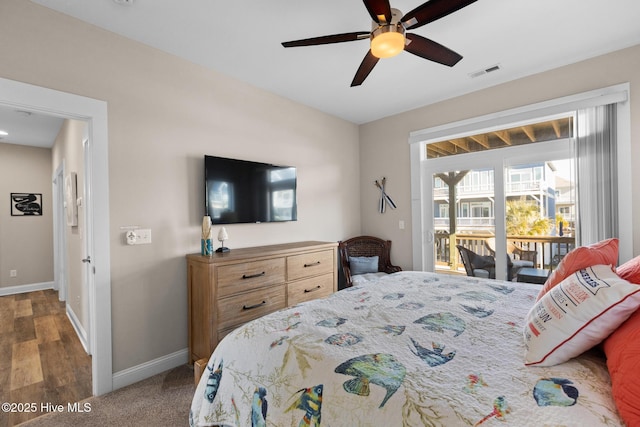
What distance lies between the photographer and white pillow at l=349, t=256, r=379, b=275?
3932 mm

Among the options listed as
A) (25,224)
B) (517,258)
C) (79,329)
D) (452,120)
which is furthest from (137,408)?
(25,224)

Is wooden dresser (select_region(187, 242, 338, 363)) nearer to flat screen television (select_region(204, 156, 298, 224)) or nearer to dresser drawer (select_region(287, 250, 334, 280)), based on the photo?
dresser drawer (select_region(287, 250, 334, 280))

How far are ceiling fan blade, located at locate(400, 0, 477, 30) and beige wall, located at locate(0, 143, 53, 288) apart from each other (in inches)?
260

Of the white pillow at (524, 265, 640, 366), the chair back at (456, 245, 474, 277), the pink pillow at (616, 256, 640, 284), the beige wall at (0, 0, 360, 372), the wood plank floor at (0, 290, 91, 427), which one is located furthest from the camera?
the chair back at (456, 245, 474, 277)

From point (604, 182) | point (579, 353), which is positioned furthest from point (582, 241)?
point (579, 353)

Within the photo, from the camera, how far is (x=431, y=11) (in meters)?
1.61

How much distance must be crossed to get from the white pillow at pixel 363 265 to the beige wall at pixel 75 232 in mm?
2912

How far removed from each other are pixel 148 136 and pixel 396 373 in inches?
99.1

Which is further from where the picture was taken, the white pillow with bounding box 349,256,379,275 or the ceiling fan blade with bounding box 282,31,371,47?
the white pillow with bounding box 349,256,379,275

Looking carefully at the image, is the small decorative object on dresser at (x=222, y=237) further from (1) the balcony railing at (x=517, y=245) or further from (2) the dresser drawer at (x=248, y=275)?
(1) the balcony railing at (x=517, y=245)

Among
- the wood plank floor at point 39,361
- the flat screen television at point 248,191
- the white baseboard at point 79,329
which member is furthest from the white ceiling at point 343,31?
the white baseboard at point 79,329

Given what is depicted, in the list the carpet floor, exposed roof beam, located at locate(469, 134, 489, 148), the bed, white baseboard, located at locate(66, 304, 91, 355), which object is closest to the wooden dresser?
the carpet floor

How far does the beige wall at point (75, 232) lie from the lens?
3.02 meters

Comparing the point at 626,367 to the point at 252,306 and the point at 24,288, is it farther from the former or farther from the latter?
the point at 24,288
